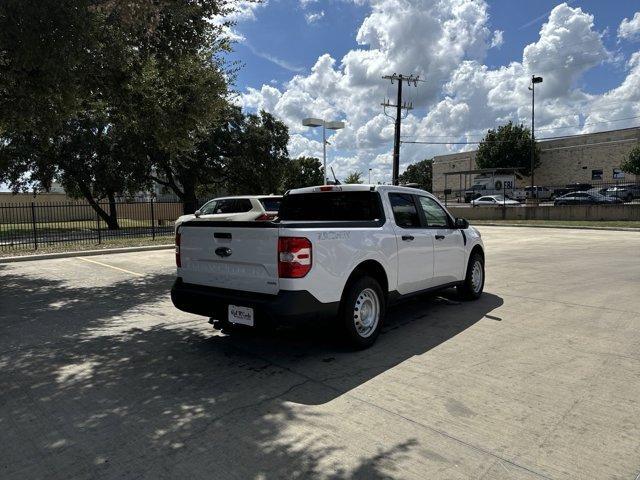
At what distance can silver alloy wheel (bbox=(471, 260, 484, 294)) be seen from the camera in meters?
7.77

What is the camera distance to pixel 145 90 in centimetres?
987

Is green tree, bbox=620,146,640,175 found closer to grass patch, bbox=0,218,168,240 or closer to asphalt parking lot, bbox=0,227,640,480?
grass patch, bbox=0,218,168,240

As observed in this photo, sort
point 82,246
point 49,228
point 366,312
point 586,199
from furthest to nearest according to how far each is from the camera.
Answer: point 586,199, point 49,228, point 82,246, point 366,312

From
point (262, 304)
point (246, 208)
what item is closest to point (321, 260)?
point (262, 304)

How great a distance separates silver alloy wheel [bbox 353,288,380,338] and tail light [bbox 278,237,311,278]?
926mm

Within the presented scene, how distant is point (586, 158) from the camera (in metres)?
60.3

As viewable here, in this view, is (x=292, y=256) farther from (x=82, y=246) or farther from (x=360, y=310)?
(x=82, y=246)

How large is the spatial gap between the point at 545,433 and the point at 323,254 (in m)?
2.36

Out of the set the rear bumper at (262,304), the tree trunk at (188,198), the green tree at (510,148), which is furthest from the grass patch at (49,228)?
the green tree at (510,148)

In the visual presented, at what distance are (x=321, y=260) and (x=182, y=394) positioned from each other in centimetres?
172

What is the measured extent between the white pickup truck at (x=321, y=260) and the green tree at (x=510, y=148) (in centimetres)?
6133

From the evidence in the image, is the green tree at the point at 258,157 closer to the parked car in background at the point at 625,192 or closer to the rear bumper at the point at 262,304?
the parked car in background at the point at 625,192

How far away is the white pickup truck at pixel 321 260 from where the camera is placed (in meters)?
4.58

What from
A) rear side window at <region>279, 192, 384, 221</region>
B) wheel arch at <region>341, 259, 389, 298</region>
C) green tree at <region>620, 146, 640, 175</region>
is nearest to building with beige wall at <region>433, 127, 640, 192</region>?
green tree at <region>620, 146, 640, 175</region>
